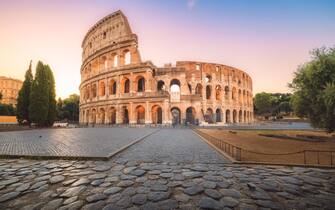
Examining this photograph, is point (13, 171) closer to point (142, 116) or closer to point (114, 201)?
point (114, 201)

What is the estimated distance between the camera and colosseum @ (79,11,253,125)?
93.7ft

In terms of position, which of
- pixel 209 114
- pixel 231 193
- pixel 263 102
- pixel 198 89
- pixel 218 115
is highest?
pixel 198 89

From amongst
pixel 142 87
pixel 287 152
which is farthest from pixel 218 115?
pixel 287 152

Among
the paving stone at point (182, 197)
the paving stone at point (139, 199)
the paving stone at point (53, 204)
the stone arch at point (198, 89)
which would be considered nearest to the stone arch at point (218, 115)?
the stone arch at point (198, 89)

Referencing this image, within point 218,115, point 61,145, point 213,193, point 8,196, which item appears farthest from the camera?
point 218,115

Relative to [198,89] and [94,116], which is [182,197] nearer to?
[94,116]

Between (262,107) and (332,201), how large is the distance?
66655 mm

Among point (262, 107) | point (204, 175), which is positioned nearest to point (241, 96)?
point (262, 107)

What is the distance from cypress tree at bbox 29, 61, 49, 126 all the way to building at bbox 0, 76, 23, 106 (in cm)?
5807

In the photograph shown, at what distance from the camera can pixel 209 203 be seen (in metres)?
3.05

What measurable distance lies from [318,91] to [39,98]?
29.7 meters

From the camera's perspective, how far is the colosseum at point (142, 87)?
28547 mm

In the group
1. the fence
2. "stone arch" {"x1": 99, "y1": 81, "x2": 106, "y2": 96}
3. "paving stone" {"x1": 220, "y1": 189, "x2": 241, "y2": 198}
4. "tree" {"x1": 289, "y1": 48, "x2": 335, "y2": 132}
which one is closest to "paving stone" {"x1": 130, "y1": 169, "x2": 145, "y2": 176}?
"paving stone" {"x1": 220, "y1": 189, "x2": 241, "y2": 198}

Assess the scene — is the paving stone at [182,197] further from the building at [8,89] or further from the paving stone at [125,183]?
the building at [8,89]
